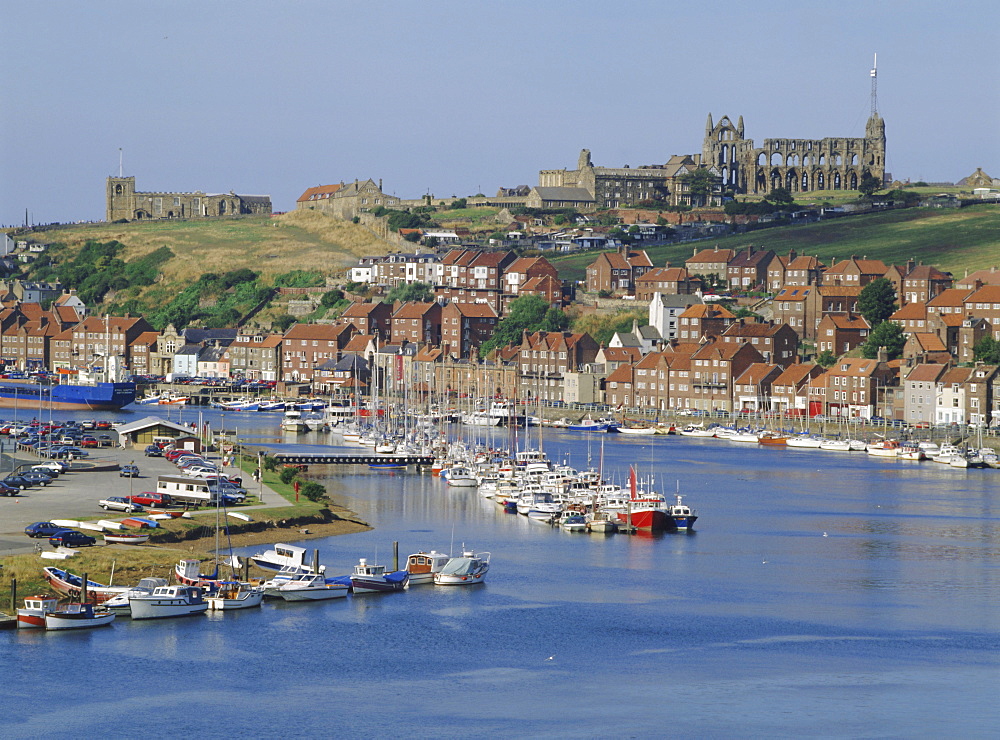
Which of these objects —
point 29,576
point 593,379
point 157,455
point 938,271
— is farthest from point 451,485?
point 938,271

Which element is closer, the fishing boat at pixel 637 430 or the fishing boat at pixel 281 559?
the fishing boat at pixel 281 559

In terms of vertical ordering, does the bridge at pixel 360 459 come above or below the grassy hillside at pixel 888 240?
below

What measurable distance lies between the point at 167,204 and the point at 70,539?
126 metres

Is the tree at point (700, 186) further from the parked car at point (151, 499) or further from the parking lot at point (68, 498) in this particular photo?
the parked car at point (151, 499)

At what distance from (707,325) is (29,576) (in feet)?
202

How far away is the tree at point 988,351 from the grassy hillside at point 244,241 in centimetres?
5677

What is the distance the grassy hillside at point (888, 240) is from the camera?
10469cm

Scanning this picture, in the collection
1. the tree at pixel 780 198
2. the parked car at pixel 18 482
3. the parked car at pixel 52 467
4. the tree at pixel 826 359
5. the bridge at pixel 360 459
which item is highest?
the tree at pixel 780 198

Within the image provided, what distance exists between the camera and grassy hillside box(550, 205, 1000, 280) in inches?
4122

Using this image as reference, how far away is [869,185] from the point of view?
423 feet

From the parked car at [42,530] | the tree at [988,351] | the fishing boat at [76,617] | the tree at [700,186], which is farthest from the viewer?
the tree at [700,186]

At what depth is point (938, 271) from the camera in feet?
310

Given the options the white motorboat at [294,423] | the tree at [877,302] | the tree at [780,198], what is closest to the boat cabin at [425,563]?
the white motorboat at [294,423]

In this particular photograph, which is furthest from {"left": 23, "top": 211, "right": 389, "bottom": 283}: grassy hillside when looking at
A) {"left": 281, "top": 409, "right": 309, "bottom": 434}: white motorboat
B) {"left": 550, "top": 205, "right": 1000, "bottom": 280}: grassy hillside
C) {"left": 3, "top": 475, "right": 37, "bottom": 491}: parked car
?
{"left": 3, "top": 475, "right": 37, "bottom": 491}: parked car
